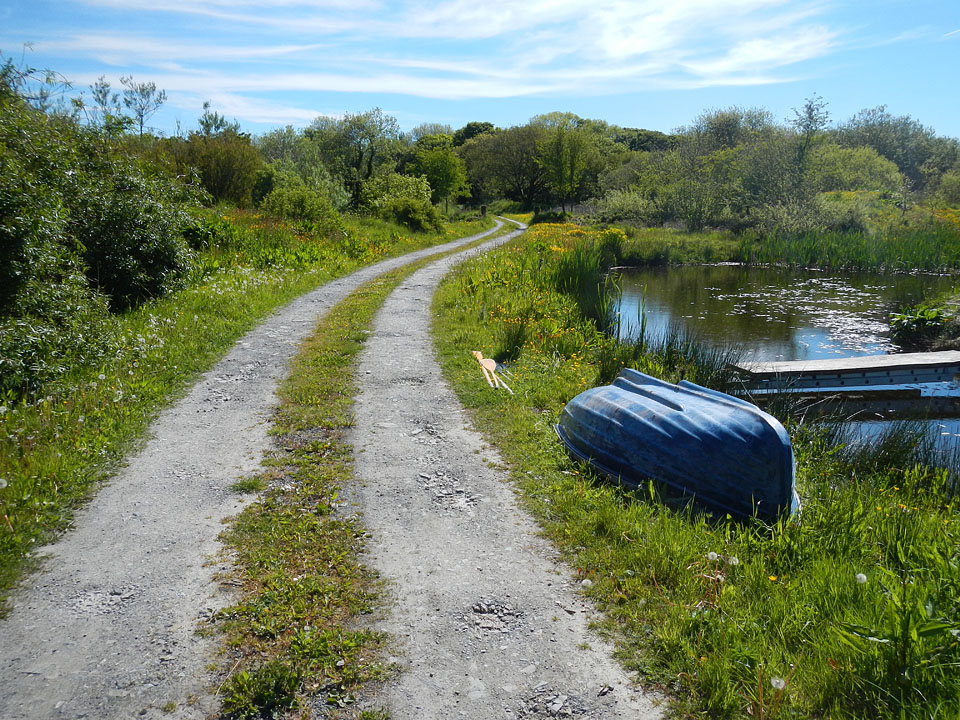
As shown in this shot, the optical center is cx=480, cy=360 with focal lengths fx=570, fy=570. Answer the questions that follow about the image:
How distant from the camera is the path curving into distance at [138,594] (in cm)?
277

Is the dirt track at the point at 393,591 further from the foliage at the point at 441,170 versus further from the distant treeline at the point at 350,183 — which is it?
the foliage at the point at 441,170

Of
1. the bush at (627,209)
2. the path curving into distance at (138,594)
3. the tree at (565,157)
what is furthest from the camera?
the tree at (565,157)

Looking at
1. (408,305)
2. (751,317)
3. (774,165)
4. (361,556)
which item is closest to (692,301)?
(751,317)

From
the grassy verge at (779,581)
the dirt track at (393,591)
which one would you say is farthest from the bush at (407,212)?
the dirt track at (393,591)

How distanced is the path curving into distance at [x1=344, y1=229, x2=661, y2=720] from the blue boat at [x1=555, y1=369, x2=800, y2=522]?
103 cm

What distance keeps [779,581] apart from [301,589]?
303cm

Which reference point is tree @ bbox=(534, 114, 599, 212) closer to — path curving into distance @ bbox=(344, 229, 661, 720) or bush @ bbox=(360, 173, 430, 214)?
bush @ bbox=(360, 173, 430, 214)

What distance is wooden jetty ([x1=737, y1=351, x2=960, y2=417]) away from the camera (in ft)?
32.1

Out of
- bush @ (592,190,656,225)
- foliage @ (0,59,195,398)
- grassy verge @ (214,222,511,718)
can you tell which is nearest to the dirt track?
grassy verge @ (214,222,511,718)

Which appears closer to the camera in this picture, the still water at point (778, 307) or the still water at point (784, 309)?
the still water at point (784, 309)

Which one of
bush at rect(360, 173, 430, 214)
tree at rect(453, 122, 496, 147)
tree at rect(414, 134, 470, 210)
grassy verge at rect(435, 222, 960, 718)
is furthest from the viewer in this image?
tree at rect(453, 122, 496, 147)

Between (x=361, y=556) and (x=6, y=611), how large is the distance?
6.67 ft

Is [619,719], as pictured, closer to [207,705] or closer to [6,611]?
[207,705]

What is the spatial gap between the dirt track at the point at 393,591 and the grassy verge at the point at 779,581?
11.9 inches
